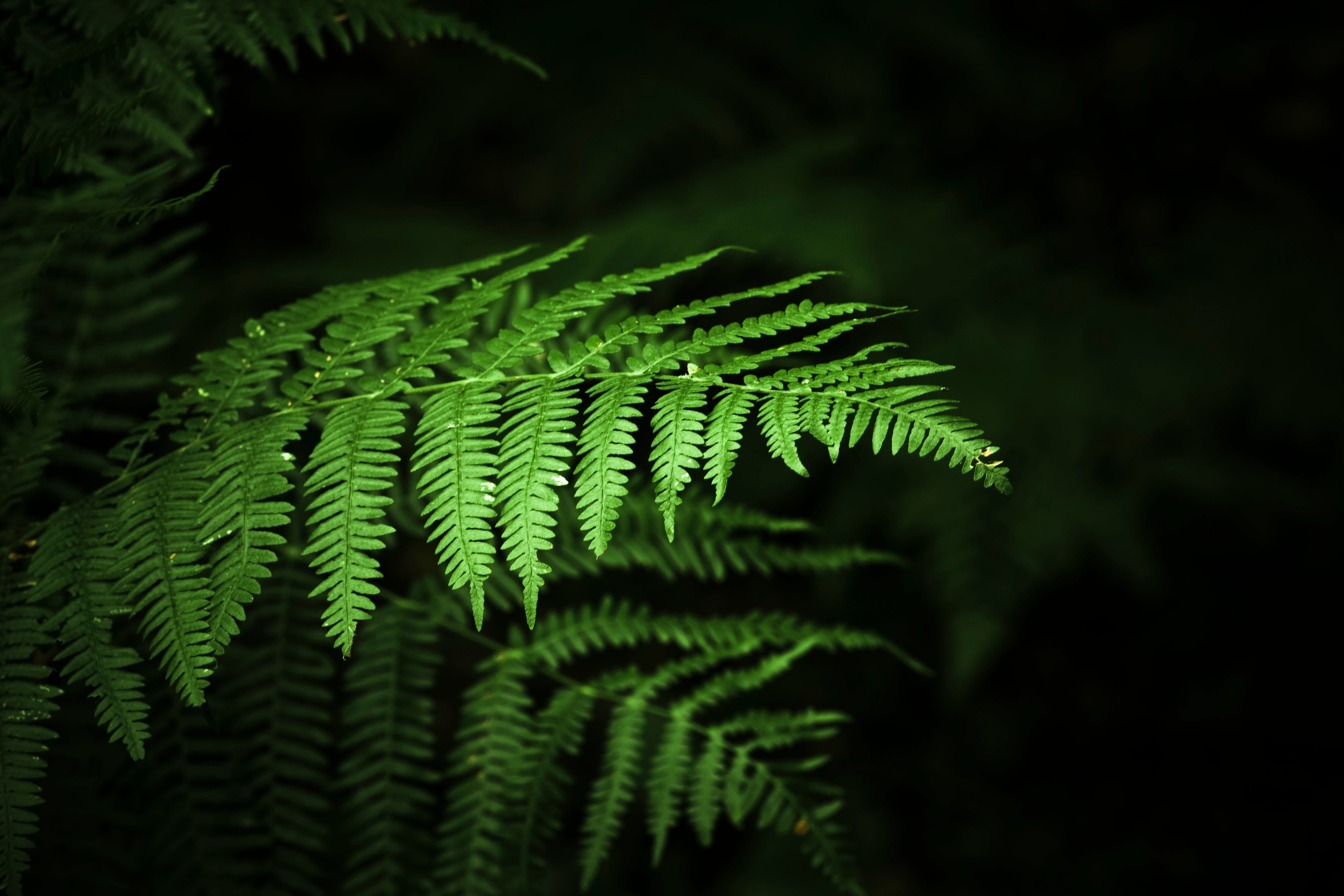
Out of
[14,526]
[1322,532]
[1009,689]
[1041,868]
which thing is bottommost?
[1041,868]

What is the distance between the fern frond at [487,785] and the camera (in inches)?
54.7

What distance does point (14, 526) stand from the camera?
1291 mm

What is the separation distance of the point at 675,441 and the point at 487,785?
0.91 metres

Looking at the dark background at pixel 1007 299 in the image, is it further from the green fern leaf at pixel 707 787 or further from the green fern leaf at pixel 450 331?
the green fern leaf at pixel 450 331

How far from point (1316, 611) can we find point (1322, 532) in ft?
0.90

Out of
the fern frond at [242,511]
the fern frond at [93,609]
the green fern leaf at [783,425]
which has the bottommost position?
the fern frond at [93,609]

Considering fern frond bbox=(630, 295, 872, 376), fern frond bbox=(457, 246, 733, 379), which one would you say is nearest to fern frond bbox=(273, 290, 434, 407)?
fern frond bbox=(457, 246, 733, 379)

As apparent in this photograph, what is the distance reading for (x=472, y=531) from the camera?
896mm

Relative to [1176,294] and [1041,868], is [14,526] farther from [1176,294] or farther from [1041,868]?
[1176,294]

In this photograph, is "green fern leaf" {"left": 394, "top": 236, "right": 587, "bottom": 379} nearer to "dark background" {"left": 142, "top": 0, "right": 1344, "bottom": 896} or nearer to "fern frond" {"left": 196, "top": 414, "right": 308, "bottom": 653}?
"fern frond" {"left": 196, "top": 414, "right": 308, "bottom": 653}

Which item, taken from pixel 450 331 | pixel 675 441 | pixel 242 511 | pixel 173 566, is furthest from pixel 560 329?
pixel 173 566

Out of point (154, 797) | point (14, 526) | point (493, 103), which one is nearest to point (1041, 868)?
point (154, 797)

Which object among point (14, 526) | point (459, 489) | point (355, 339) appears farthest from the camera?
point (14, 526)

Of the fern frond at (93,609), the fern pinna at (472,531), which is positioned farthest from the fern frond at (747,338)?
the fern frond at (93,609)
